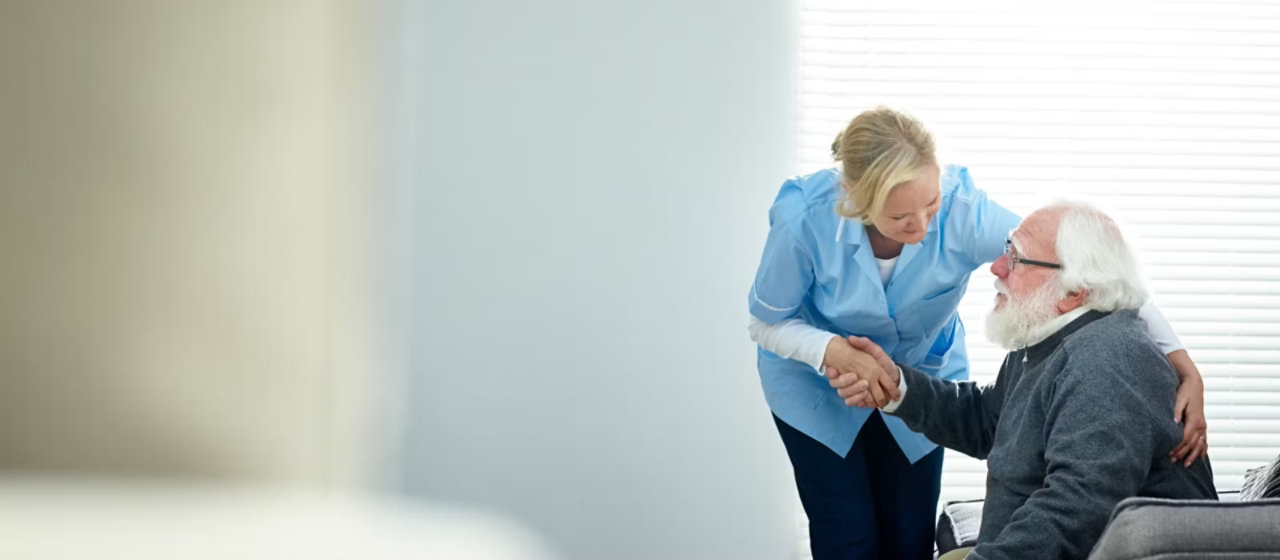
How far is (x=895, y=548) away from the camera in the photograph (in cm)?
221

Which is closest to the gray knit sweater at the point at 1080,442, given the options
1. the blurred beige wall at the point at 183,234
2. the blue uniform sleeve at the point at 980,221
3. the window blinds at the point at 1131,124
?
the blue uniform sleeve at the point at 980,221

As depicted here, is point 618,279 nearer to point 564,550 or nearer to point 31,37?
point 564,550

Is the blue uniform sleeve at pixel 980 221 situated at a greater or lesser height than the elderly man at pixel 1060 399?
greater

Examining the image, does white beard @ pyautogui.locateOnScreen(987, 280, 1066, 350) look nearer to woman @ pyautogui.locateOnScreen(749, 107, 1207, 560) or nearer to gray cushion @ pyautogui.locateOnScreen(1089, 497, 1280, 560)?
woman @ pyautogui.locateOnScreen(749, 107, 1207, 560)

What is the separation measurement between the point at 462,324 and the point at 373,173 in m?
3.33

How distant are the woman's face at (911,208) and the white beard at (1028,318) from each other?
213 millimetres

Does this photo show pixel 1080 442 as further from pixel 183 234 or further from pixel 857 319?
pixel 183 234

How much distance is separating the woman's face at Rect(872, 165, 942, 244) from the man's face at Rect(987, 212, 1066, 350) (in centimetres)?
15

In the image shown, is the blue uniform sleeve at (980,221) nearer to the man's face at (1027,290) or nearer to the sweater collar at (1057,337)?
the man's face at (1027,290)

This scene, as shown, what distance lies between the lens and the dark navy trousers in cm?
214

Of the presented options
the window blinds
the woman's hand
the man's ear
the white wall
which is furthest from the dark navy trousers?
the window blinds

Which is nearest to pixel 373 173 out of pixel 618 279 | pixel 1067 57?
pixel 618 279

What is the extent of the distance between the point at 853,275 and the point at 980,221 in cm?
25

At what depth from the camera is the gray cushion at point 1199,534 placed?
4.14 ft
